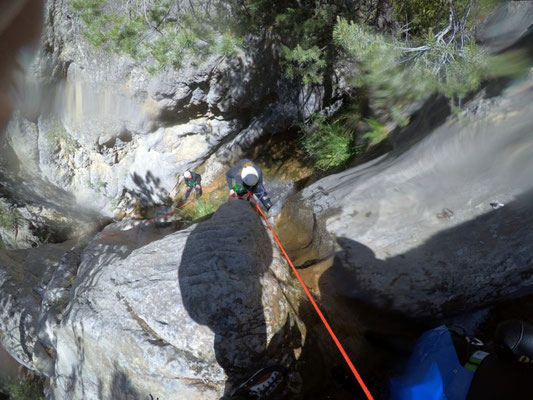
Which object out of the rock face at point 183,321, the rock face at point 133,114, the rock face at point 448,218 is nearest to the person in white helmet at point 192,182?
the rock face at point 133,114

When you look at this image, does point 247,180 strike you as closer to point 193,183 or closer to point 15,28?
point 193,183

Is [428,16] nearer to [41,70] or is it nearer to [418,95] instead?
[418,95]

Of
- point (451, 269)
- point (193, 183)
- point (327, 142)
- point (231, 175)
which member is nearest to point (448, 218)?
point (451, 269)

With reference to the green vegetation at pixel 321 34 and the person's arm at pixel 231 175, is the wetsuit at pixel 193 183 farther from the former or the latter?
the green vegetation at pixel 321 34

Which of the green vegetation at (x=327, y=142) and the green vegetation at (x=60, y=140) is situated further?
the green vegetation at (x=60, y=140)

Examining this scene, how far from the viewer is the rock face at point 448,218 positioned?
A: 280 centimetres

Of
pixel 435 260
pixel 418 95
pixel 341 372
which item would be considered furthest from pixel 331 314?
pixel 418 95

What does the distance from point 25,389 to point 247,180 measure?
775cm

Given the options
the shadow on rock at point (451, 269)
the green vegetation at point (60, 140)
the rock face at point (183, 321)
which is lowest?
the shadow on rock at point (451, 269)

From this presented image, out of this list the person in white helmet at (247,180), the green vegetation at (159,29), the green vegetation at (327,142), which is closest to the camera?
the green vegetation at (159,29)

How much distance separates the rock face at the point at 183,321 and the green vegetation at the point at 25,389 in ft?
14.1

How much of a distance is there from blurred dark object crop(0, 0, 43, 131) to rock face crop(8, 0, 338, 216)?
0.66ft

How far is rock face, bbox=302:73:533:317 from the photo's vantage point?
9.20ft

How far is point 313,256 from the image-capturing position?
4.23 metres
